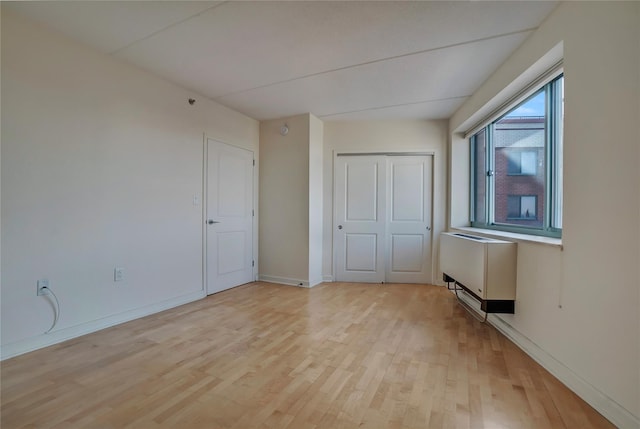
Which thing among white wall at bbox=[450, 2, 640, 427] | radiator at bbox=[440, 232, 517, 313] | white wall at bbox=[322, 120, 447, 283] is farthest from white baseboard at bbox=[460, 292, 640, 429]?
white wall at bbox=[322, 120, 447, 283]

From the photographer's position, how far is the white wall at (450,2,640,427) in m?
1.47

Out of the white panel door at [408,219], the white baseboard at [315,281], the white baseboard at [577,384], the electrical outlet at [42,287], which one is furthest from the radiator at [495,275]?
the electrical outlet at [42,287]

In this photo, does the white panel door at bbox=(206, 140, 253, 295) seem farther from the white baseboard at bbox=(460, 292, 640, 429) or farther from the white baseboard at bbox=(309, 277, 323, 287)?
the white baseboard at bbox=(460, 292, 640, 429)

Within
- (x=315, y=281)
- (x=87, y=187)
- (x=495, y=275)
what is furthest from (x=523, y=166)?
(x=87, y=187)

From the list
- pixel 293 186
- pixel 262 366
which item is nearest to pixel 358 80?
pixel 293 186

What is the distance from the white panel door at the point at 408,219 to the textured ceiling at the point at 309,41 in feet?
3.96

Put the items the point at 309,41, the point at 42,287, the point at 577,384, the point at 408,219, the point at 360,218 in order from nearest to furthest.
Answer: the point at 577,384, the point at 42,287, the point at 309,41, the point at 408,219, the point at 360,218

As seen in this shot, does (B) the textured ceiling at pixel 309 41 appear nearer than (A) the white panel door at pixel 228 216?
Yes

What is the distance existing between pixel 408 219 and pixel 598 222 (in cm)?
295

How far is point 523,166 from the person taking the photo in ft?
9.45

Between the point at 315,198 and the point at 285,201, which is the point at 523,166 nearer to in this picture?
the point at 315,198

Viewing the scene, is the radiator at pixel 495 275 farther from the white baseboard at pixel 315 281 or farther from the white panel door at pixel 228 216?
the white panel door at pixel 228 216

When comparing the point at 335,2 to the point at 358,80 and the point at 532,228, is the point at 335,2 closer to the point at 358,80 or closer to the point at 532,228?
the point at 358,80

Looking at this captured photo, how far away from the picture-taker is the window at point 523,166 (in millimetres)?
2373
